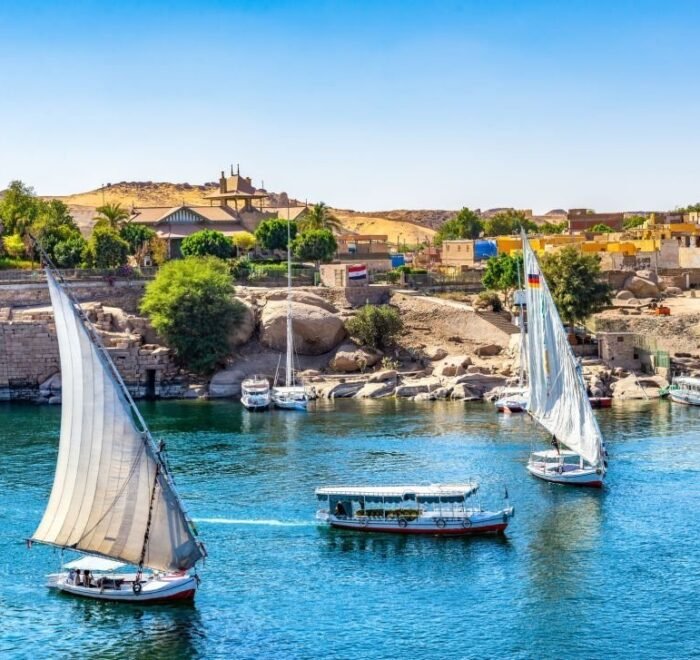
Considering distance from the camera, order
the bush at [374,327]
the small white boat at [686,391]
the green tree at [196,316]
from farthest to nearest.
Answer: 1. the bush at [374,327]
2. the green tree at [196,316]
3. the small white boat at [686,391]

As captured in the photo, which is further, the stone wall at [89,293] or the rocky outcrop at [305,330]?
the stone wall at [89,293]

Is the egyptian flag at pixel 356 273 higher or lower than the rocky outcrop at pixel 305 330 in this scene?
higher

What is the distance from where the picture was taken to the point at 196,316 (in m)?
67.1

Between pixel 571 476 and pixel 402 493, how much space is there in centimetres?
705

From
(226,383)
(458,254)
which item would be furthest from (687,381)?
(458,254)

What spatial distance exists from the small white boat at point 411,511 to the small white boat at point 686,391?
2174 centimetres

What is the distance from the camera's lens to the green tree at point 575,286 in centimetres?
6738

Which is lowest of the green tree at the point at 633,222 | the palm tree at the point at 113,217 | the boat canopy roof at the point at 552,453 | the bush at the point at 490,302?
the boat canopy roof at the point at 552,453

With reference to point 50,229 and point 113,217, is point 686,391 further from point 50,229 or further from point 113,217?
point 113,217

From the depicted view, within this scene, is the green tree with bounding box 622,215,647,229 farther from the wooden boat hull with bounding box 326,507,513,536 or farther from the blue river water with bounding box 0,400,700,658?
the wooden boat hull with bounding box 326,507,513,536

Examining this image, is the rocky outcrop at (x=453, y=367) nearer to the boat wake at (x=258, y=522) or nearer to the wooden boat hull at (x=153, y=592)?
the boat wake at (x=258, y=522)

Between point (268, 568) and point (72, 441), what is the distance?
19.4 feet

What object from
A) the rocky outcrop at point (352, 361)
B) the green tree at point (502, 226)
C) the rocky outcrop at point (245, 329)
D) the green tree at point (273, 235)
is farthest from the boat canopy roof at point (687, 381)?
the green tree at point (502, 226)

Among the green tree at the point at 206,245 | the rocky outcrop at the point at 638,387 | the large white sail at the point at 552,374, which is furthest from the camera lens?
the green tree at the point at 206,245
